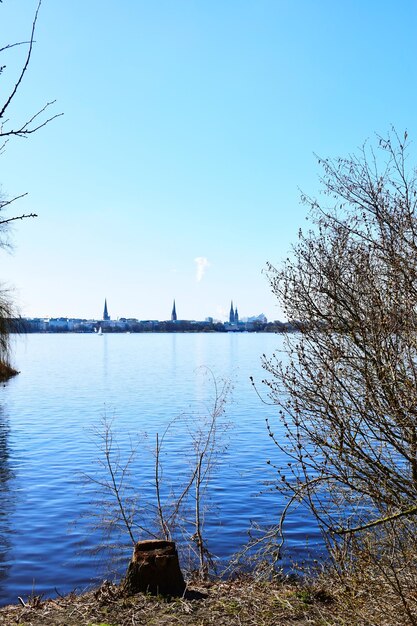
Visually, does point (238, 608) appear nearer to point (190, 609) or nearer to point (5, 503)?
point (190, 609)

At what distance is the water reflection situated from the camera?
1199 centimetres

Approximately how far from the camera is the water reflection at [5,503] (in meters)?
12.0

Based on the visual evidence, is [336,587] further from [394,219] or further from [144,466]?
[144,466]

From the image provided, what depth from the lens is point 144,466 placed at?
19922 mm

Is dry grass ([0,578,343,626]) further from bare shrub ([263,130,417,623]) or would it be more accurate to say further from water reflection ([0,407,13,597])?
water reflection ([0,407,13,597])

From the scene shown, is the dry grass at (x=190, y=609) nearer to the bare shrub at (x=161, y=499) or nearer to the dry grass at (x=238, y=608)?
the dry grass at (x=238, y=608)

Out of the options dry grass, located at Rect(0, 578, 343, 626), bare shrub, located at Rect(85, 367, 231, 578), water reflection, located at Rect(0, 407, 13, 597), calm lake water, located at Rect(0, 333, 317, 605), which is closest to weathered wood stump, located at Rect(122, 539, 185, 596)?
dry grass, located at Rect(0, 578, 343, 626)

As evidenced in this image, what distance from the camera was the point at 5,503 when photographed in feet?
52.8

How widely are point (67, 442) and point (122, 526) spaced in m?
11.0

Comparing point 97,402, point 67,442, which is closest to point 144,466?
point 67,442

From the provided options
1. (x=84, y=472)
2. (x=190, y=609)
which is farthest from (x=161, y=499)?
(x=190, y=609)

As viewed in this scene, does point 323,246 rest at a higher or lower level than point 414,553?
higher

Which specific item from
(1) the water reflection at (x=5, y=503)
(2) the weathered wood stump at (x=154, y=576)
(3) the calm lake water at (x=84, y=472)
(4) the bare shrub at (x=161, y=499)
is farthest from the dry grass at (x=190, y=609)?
(1) the water reflection at (x=5, y=503)

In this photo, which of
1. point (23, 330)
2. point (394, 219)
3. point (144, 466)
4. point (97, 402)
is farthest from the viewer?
point (23, 330)
